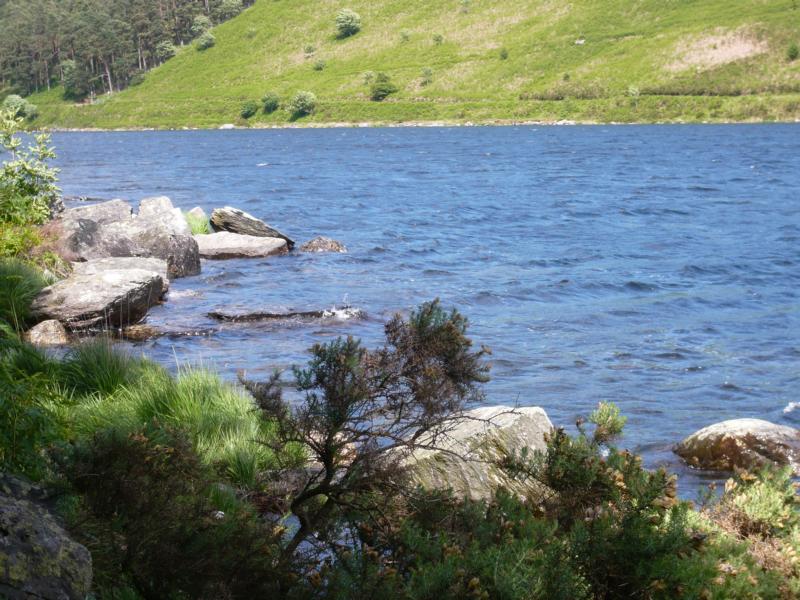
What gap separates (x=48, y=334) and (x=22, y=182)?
5593mm

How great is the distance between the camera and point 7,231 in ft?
54.2

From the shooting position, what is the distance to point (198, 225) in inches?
995

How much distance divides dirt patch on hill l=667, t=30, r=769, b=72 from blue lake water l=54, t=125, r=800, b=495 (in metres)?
68.4

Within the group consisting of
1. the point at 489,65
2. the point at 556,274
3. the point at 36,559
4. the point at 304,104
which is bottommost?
the point at 556,274

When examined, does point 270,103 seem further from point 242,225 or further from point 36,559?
point 36,559

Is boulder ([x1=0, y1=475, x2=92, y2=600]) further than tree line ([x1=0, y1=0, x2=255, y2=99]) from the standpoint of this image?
No

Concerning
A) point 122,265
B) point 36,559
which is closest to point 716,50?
point 122,265

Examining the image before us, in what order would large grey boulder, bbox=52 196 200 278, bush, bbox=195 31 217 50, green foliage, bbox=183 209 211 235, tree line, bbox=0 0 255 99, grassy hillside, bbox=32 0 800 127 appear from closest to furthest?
large grey boulder, bbox=52 196 200 278 → green foliage, bbox=183 209 211 235 → grassy hillside, bbox=32 0 800 127 → tree line, bbox=0 0 255 99 → bush, bbox=195 31 217 50

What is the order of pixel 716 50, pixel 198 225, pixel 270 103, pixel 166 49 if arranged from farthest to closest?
1. pixel 166 49
2. pixel 270 103
3. pixel 716 50
4. pixel 198 225

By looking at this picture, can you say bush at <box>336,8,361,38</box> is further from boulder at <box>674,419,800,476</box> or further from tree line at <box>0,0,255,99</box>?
boulder at <box>674,419,800,476</box>

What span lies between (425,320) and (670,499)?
6.08ft

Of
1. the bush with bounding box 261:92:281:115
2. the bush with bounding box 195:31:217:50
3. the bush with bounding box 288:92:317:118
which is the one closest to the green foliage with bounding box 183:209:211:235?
the bush with bounding box 288:92:317:118

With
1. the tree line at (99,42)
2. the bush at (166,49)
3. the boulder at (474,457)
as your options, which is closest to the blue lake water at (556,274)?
the boulder at (474,457)

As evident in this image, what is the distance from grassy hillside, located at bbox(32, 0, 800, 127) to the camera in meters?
112
